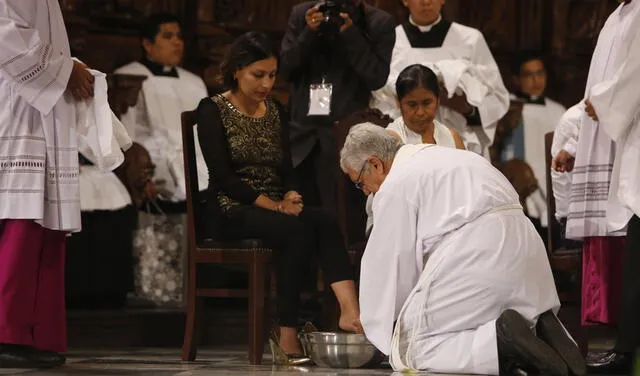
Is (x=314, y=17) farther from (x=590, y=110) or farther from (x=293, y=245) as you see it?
(x=590, y=110)

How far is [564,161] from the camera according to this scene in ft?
19.7

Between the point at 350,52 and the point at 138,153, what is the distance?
1.68 m

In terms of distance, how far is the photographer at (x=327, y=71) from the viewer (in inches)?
258

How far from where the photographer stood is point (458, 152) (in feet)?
16.5

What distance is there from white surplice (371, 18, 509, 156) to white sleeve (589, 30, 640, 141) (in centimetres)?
182

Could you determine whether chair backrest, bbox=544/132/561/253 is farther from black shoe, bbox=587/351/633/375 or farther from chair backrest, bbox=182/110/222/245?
chair backrest, bbox=182/110/222/245

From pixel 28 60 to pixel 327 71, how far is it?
1.86 metres

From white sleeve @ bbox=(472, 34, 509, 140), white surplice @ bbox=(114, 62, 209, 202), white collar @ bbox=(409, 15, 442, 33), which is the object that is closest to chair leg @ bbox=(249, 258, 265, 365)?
white sleeve @ bbox=(472, 34, 509, 140)

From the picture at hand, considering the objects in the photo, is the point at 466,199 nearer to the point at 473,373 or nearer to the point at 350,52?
the point at 473,373

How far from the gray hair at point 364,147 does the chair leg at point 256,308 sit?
2.94 feet

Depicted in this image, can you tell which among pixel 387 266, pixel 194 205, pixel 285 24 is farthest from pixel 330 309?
pixel 285 24

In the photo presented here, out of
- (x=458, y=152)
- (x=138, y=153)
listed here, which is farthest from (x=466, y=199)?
(x=138, y=153)

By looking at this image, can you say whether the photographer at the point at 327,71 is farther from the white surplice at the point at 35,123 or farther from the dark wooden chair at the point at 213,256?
the white surplice at the point at 35,123

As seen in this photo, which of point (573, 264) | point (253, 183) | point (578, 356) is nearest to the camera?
point (578, 356)
